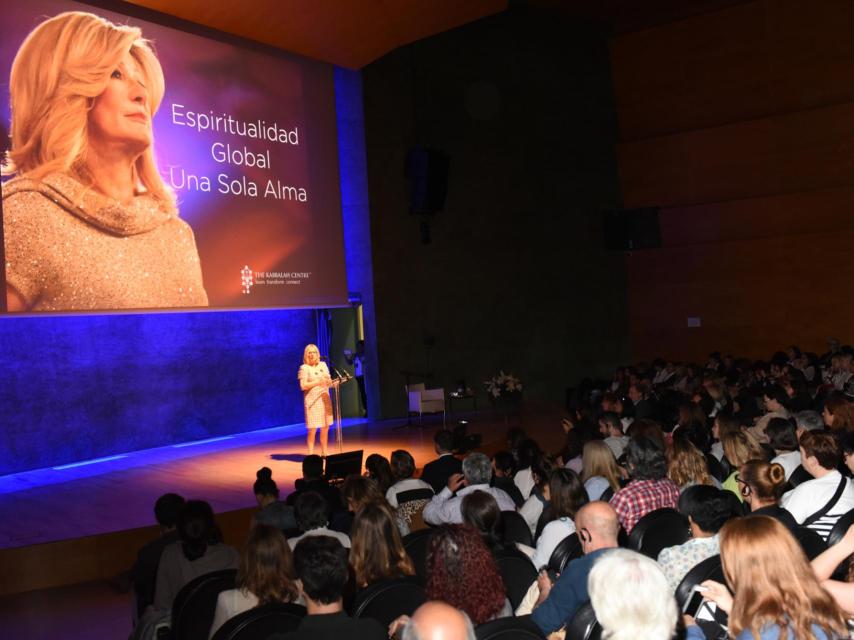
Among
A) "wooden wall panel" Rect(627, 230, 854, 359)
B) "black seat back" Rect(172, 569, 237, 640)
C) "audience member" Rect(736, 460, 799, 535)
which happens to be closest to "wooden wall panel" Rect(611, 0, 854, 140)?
"wooden wall panel" Rect(627, 230, 854, 359)

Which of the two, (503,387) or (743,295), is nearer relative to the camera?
(503,387)

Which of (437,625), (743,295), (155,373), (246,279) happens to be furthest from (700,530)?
(743,295)

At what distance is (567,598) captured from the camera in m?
2.83

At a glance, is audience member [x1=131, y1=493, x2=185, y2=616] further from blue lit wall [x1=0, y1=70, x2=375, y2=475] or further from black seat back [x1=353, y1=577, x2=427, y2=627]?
blue lit wall [x1=0, y1=70, x2=375, y2=475]

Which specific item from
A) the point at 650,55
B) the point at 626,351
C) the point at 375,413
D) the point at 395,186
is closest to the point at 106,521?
the point at 375,413

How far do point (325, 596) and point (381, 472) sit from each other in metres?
3.03

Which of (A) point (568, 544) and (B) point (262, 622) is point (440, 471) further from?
(B) point (262, 622)

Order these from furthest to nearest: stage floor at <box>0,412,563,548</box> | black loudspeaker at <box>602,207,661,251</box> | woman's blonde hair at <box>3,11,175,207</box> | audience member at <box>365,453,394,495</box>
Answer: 1. black loudspeaker at <box>602,207,661,251</box>
2. woman's blonde hair at <box>3,11,175,207</box>
3. stage floor at <box>0,412,563,548</box>
4. audience member at <box>365,453,394,495</box>

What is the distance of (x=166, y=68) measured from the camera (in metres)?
9.68

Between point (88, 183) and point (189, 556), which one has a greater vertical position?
point (88, 183)

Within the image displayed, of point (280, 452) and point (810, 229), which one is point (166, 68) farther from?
point (810, 229)

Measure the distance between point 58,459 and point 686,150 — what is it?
11.6 meters

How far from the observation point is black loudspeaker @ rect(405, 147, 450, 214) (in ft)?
44.9

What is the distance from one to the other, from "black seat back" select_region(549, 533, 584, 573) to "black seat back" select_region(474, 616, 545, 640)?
1.03 m
